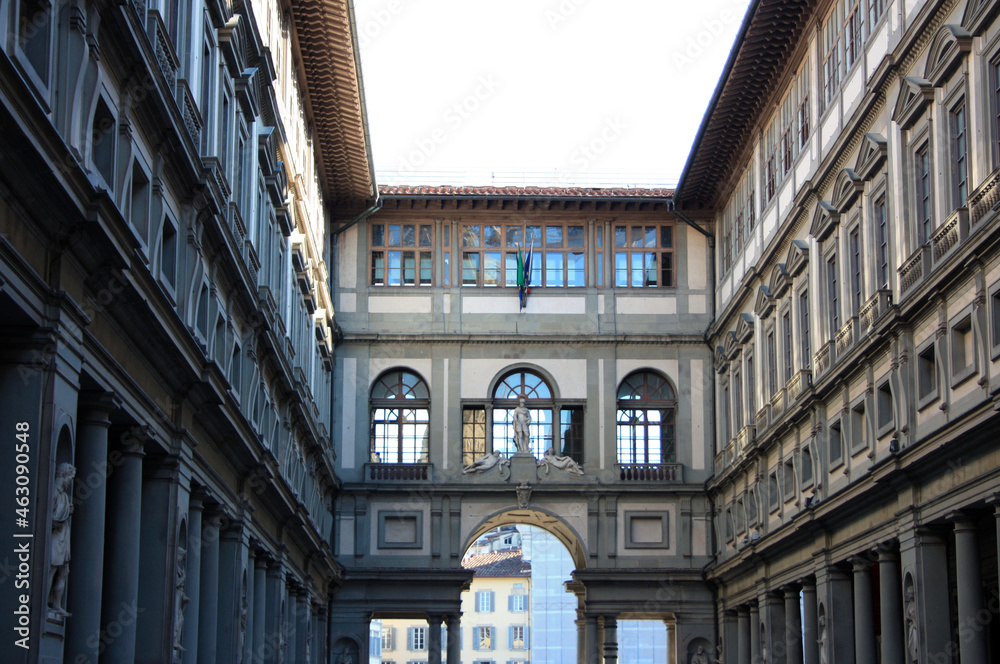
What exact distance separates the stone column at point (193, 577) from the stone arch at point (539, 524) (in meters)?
24.8

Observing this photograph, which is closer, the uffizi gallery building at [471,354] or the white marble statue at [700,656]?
the uffizi gallery building at [471,354]

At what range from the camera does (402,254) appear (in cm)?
5422

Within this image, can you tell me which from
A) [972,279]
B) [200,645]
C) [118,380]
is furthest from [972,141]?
[200,645]

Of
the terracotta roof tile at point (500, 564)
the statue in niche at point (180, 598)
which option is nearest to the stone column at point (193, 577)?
the statue in niche at point (180, 598)

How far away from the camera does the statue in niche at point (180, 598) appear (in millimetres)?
24670

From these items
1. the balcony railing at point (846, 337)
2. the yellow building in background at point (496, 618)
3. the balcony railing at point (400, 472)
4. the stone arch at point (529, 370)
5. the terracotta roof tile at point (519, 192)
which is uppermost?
the terracotta roof tile at point (519, 192)

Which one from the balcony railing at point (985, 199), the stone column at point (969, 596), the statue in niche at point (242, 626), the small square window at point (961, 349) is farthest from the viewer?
the statue in niche at point (242, 626)

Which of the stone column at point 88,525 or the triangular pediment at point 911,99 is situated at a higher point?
the triangular pediment at point 911,99

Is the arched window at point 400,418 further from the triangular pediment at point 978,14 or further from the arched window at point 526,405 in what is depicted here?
the triangular pediment at point 978,14

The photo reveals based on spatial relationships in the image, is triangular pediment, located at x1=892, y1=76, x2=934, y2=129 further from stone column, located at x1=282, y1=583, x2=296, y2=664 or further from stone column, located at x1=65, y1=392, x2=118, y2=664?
stone column, located at x1=282, y1=583, x2=296, y2=664

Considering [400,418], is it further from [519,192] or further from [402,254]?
[519,192]

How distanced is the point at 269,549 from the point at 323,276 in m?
14.5

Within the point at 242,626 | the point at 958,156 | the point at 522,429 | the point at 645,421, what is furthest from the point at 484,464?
the point at 958,156

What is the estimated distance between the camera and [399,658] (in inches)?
4215
